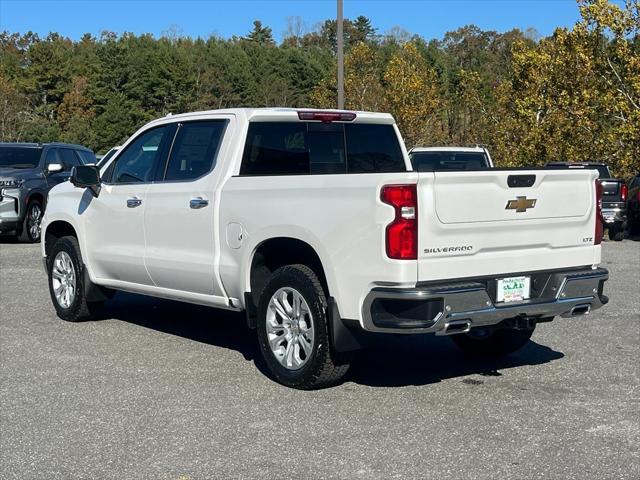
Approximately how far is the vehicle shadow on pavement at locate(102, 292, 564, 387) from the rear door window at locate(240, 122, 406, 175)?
1.57 metres

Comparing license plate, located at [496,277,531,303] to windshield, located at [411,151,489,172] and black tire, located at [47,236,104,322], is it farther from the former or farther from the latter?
windshield, located at [411,151,489,172]

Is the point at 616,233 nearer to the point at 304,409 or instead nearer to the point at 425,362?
the point at 425,362

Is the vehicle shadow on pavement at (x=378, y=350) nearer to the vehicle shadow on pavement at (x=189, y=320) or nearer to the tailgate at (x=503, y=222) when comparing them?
the vehicle shadow on pavement at (x=189, y=320)

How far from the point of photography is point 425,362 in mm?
6871

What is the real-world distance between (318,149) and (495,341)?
84.8 inches

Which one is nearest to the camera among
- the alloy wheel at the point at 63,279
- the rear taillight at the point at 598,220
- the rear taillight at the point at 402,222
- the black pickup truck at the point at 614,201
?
the rear taillight at the point at 402,222

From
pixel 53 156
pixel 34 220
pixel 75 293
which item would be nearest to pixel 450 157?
pixel 53 156

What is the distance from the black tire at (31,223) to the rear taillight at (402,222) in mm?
12846

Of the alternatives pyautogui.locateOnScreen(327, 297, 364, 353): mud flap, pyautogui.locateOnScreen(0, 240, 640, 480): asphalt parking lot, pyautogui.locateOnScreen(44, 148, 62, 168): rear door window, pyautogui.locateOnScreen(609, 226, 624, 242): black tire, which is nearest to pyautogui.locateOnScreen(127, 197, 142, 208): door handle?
pyautogui.locateOnScreen(0, 240, 640, 480): asphalt parking lot

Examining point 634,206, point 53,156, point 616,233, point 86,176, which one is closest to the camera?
point 86,176

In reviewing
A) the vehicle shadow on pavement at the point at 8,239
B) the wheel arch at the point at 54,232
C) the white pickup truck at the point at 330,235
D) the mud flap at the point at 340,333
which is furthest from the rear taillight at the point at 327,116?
the vehicle shadow on pavement at the point at 8,239

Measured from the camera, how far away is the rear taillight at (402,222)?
Result: 514cm

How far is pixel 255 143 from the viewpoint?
6.71 metres

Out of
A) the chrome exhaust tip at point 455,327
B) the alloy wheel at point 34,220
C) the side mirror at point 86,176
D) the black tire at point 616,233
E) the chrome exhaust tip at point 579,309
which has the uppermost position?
the side mirror at point 86,176
